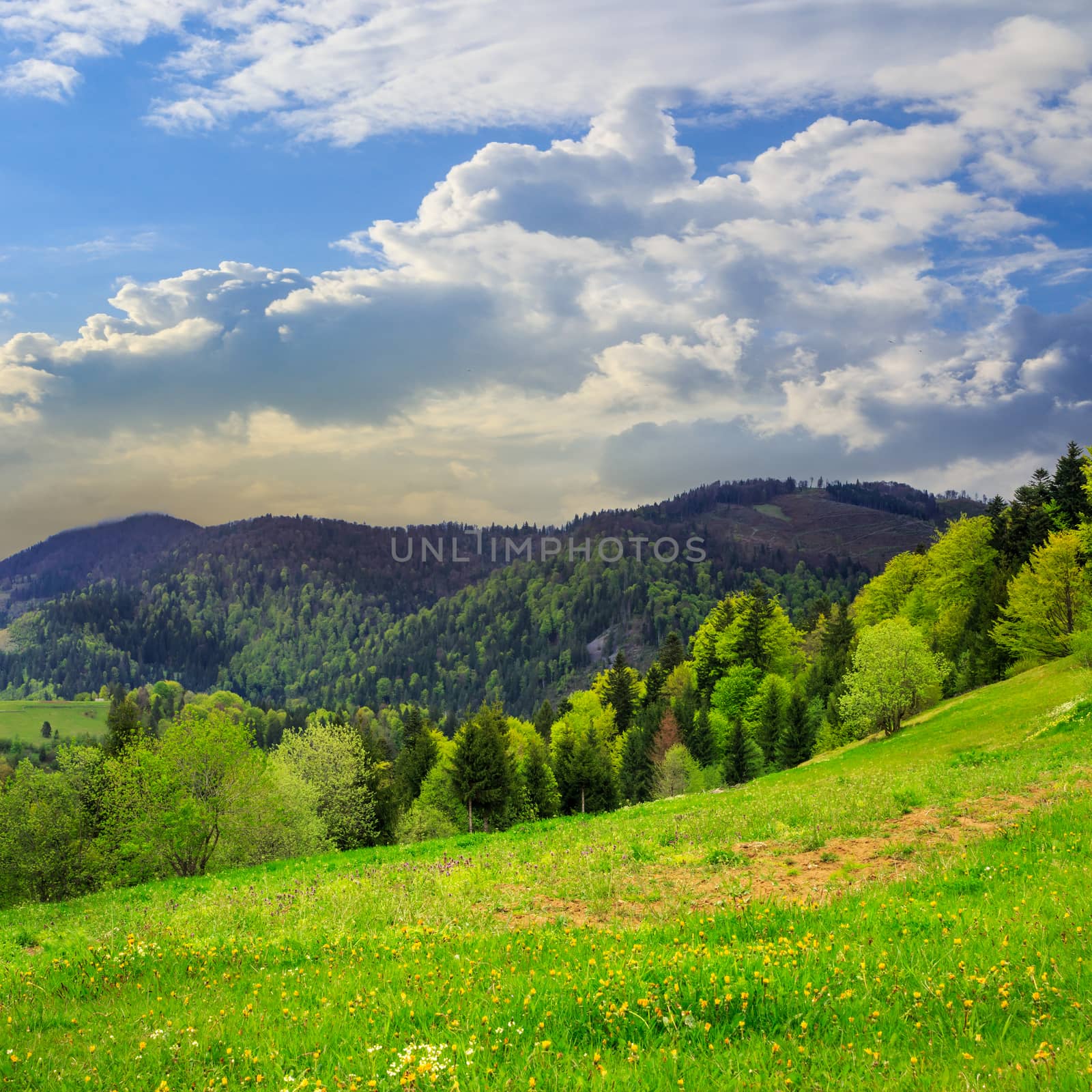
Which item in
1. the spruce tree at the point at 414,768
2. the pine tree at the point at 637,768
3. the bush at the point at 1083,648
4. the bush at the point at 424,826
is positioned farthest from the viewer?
the pine tree at the point at 637,768

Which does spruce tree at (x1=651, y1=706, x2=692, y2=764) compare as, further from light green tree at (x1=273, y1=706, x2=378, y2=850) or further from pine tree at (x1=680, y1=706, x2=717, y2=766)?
light green tree at (x1=273, y1=706, x2=378, y2=850)

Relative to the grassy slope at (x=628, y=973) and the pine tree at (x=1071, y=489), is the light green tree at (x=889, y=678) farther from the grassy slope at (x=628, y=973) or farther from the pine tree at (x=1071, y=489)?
the grassy slope at (x=628, y=973)

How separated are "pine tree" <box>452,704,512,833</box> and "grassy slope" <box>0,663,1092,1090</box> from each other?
155ft

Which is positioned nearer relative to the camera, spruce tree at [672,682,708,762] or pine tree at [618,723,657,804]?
spruce tree at [672,682,708,762]

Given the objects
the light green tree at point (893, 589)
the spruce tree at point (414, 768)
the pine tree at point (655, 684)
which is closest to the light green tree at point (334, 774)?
the spruce tree at point (414, 768)

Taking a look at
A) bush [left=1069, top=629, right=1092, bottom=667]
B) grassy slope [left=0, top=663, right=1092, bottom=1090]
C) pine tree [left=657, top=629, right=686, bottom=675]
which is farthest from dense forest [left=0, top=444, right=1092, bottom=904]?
grassy slope [left=0, top=663, right=1092, bottom=1090]

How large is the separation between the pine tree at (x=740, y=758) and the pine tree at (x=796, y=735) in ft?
11.9

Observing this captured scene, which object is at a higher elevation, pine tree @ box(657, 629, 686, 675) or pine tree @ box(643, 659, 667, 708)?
pine tree @ box(657, 629, 686, 675)

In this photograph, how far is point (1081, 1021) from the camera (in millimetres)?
6371

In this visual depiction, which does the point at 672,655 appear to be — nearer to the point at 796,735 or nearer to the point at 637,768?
the point at 637,768

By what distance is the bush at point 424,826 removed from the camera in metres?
67.4

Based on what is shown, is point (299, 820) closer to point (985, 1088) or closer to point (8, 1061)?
point (8, 1061)

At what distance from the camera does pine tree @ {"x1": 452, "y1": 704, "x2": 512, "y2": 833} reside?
63.8 m

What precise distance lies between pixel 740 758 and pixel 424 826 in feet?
111
